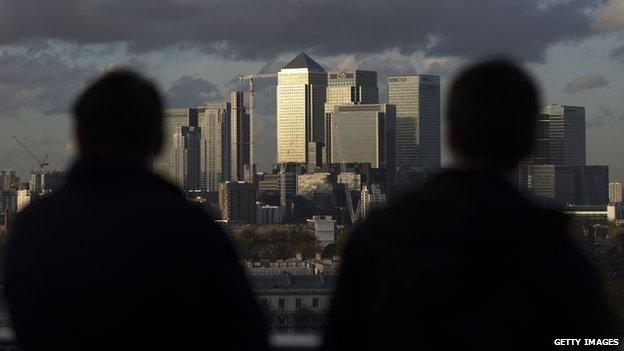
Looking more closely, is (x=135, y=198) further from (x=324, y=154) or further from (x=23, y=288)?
(x=324, y=154)

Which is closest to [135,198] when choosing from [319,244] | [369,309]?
[369,309]

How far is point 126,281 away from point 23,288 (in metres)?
0.19

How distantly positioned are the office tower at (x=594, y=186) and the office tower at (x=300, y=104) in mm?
48151

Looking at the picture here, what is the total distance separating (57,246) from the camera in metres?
1.77

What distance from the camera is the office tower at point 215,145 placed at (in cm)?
12225

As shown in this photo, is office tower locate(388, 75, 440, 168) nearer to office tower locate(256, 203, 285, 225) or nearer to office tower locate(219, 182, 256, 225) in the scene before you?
office tower locate(219, 182, 256, 225)

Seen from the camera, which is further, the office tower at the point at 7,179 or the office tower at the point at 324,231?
the office tower at the point at 7,179

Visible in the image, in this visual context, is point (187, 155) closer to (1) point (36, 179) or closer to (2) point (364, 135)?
(2) point (364, 135)

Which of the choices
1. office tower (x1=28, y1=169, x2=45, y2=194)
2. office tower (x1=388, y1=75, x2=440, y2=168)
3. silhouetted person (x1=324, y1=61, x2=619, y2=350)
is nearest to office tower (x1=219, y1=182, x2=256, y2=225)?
office tower (x1=28, y1=169, x2=45, y2=194)

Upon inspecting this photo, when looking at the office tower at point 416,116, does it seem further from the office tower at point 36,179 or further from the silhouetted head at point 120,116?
the silhouetted head at point 120,116

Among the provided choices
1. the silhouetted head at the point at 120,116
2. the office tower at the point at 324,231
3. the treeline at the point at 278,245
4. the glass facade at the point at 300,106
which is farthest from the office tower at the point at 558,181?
the silhouetted head at the point at 120,116

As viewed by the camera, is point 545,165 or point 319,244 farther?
point 545,165

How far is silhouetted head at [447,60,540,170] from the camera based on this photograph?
1.58 meters

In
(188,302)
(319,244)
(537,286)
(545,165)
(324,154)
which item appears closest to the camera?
(537,286)
